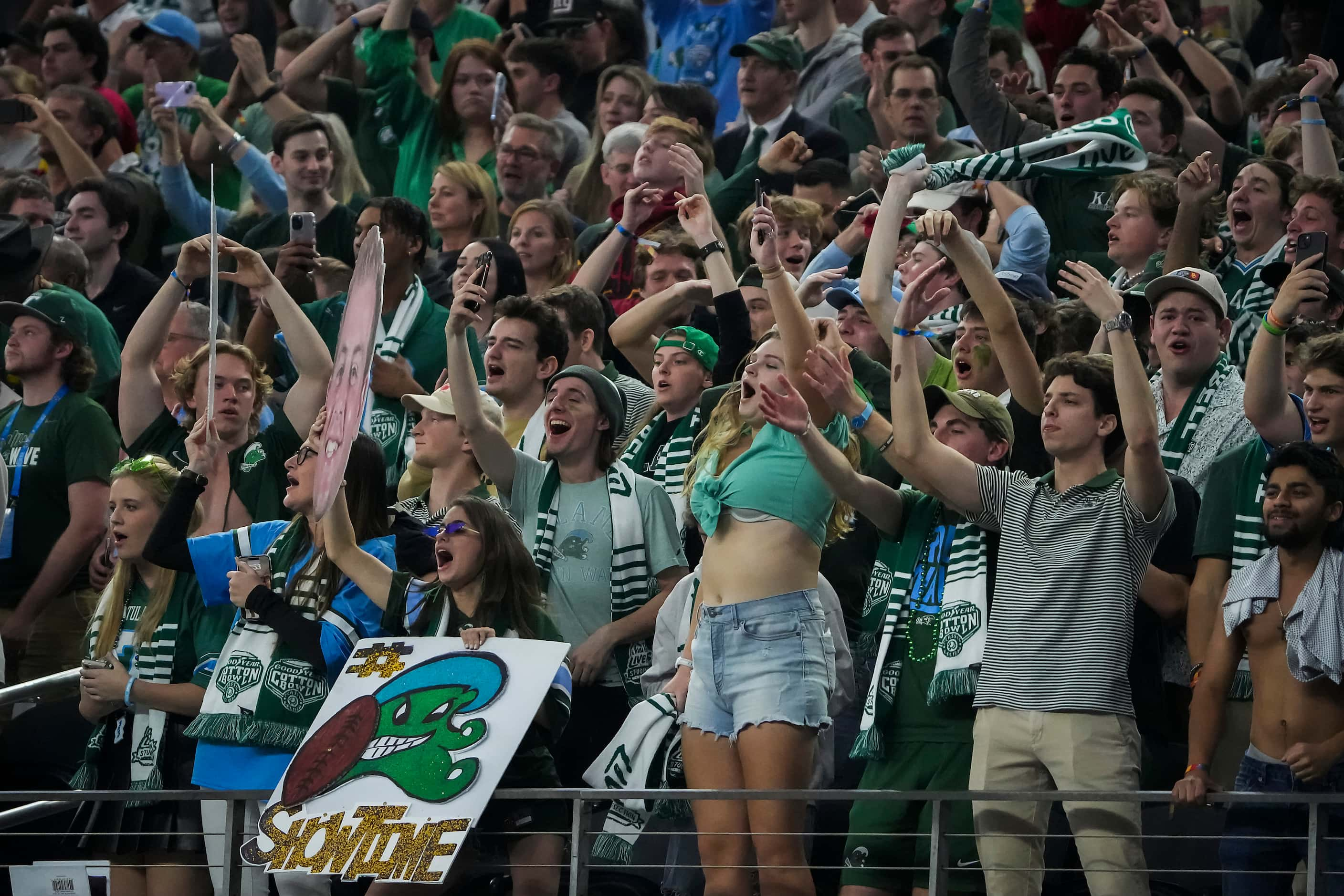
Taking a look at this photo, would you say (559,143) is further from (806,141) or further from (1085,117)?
(1085,117)

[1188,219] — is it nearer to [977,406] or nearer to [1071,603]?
[977,406]

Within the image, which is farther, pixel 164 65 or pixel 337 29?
pixel 164 65

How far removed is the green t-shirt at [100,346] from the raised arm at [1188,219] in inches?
161

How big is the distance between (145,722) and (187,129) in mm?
5862

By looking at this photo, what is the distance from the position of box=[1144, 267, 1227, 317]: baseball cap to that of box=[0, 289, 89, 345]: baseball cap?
3.98 meters

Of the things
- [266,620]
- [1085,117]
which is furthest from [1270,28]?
[266,620]

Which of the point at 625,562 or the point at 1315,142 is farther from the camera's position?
the point at 1315,142

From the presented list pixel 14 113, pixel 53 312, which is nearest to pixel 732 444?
pixel 53 312

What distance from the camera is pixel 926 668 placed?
18.4ft

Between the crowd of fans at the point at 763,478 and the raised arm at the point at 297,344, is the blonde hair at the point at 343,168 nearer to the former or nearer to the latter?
the crowd of fans at the point at 763,478

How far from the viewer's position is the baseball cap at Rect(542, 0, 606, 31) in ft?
36.8

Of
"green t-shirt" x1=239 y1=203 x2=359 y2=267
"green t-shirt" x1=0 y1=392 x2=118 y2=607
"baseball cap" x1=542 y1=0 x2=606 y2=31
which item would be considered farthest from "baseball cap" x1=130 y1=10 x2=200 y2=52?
"green t-shirt" x1=0 y1=392 x2=118 y2=607

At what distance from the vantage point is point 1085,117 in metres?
8.59

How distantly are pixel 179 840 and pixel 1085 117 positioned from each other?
189 inches
